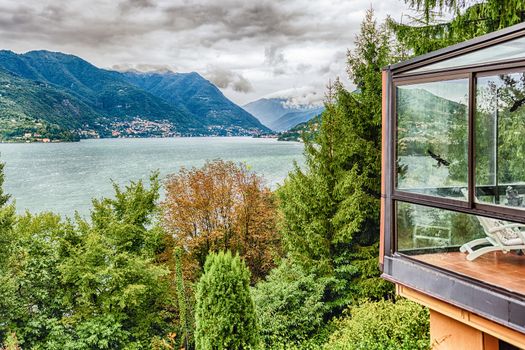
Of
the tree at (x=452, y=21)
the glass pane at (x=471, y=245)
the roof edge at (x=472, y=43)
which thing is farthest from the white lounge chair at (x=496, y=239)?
the tree at (x=452, y=21)

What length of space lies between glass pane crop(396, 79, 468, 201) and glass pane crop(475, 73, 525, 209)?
0.45 feet

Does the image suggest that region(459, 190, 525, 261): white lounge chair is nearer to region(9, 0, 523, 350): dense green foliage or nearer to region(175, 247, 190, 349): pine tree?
region(9, 0, 523, 350): dense green foliage

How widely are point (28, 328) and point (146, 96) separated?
175750mm

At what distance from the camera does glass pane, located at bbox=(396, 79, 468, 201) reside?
4.14m

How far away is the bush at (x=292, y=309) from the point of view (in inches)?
405

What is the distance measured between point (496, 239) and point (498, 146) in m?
1.02

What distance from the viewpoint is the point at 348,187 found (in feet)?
37.6

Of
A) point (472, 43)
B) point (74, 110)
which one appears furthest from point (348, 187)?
point (74, 110)

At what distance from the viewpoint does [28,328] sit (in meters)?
12.3

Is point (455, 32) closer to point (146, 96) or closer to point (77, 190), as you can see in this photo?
point (77, 190)

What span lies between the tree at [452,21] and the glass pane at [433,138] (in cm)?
404

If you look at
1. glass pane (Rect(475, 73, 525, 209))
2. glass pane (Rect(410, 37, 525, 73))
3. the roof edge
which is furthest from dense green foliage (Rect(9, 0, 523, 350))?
glass pane (Rect(410, 37, 525, 73))

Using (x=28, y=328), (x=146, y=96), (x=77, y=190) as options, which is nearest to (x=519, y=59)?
(x=28, y=328)

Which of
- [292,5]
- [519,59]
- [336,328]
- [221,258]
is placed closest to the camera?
[519,59]
